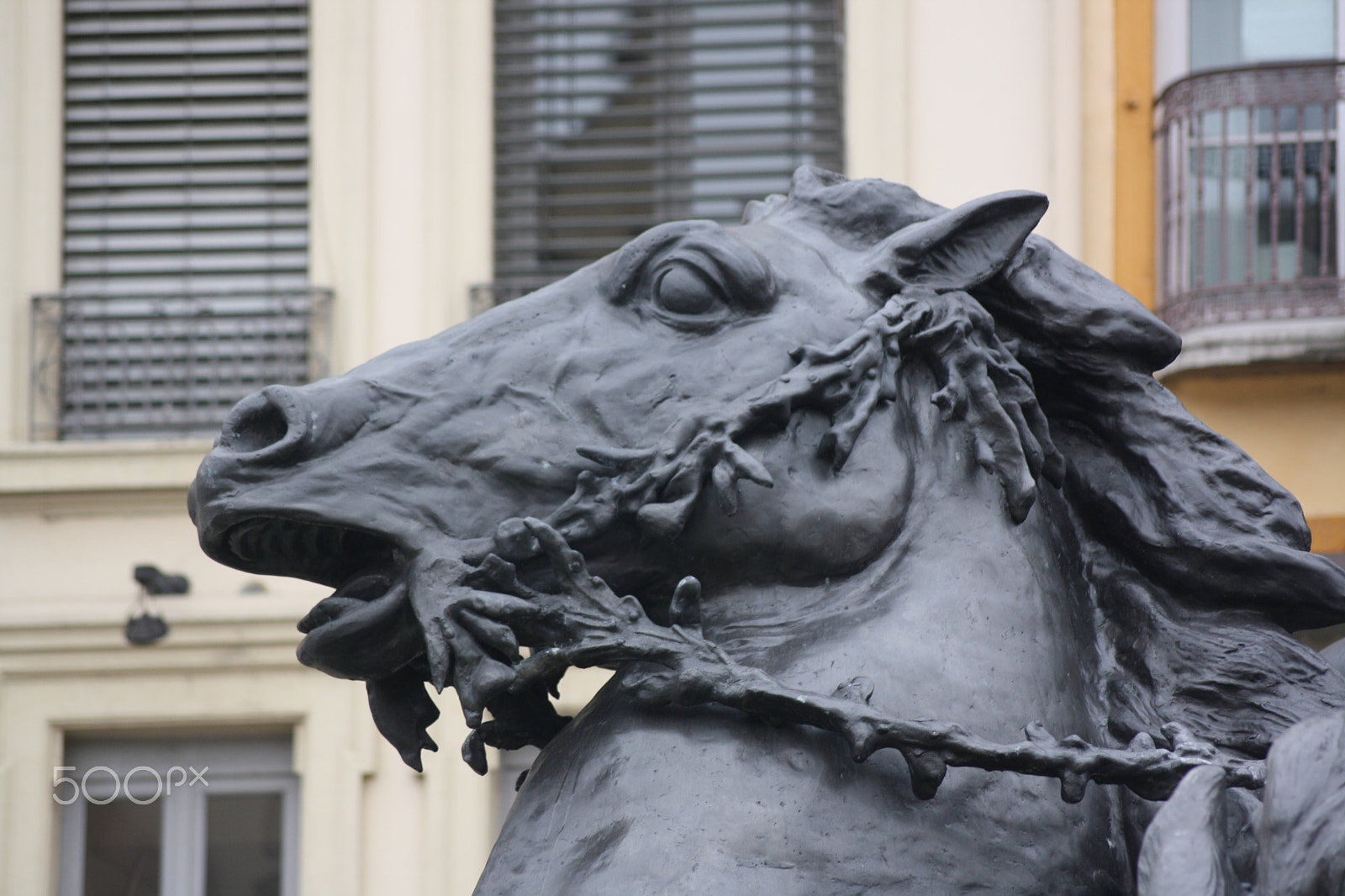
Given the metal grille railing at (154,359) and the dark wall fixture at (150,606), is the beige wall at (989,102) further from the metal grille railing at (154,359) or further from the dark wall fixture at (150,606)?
the dark wall fixture at (150,606)

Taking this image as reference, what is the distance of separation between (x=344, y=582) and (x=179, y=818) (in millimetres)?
7510

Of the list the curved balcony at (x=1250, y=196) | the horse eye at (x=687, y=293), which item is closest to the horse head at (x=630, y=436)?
the horse eye at (x=687, y=293)

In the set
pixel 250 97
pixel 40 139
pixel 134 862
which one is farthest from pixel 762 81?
pixel 134 862

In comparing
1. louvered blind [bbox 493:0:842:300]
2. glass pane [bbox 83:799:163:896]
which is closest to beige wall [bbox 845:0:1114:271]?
louvered blind [bbox 493:0:842:300]

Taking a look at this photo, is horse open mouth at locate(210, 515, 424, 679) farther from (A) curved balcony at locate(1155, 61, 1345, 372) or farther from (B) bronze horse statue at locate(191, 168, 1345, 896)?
(A) curved balcony at locate(1155, 61, 1345, 372)

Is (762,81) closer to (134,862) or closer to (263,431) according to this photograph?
(134,862)

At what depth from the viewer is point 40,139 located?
30.2 ft

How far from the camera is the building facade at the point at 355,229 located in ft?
28.0

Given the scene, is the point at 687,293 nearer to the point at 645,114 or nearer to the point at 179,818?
the point at 179,818

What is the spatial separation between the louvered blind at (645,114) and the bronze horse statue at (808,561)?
7.53 meters

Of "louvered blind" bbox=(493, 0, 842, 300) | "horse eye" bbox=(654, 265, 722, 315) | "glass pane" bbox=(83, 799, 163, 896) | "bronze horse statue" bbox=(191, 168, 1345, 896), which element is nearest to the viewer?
"bronze horse statue" bbox=(191, 168, 1345, 896)

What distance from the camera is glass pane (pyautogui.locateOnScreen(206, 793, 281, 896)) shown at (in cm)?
866

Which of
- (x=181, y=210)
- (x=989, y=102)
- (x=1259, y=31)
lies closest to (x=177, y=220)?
(x=181, y=210)

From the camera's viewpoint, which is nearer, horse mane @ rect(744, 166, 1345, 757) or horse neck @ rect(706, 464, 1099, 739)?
horse neck @ rect(706, 464, 1099, 739)
